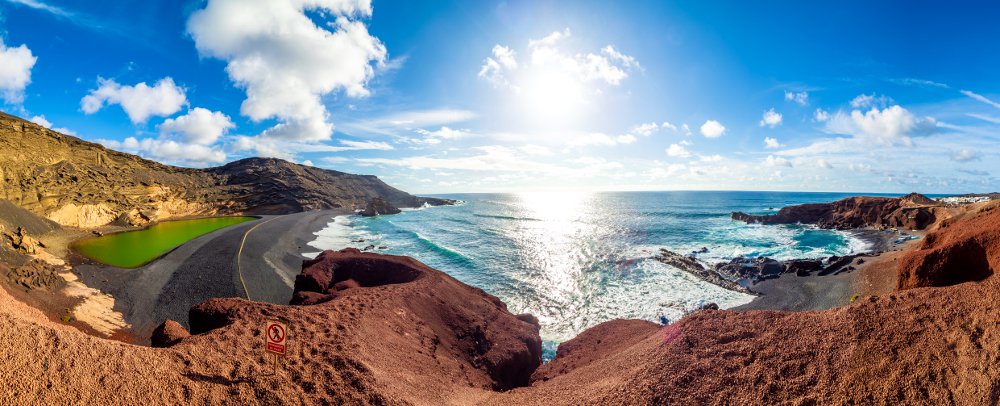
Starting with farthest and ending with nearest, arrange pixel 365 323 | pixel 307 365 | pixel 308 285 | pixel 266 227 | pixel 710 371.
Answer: pixel 266 227
pixel 308 285
pixel 365 323
pixel 307 365
pixel 710 371

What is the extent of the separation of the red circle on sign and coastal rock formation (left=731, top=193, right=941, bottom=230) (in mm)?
58976

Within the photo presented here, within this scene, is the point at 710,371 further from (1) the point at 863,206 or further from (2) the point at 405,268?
(1) the point at 863,206

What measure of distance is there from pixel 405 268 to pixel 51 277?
56.8ft

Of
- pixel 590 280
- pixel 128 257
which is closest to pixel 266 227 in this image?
pixel 128 257

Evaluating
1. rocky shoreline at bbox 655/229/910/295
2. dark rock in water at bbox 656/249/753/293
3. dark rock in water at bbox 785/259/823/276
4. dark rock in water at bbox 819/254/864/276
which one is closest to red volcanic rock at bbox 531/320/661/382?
dark rock in water at bbox 656/249/753/293

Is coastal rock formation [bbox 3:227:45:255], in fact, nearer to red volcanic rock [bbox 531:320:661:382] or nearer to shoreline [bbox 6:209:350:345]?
shoreline [bbox 6:209:350:345]

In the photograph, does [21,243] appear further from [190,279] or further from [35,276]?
[190,279]

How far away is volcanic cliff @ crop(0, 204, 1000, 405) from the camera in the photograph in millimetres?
6215

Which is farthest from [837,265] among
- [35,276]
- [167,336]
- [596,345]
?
[35,276]

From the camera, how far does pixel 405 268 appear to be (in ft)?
57.9

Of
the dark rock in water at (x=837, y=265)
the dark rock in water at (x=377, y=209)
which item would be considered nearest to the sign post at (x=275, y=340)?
the dark rock in water at (x=837, y=265)

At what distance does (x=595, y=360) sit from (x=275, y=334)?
30.7 feet

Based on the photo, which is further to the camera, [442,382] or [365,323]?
[365,323]

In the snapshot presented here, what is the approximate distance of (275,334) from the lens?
25.6ft
